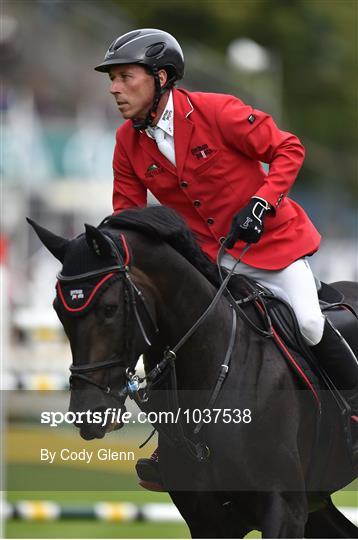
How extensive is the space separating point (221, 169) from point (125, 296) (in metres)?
0.93

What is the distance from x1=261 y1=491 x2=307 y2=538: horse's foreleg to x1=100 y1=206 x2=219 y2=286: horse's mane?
1.00m

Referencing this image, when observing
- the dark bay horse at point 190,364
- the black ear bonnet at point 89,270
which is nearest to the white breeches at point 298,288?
the dark bay horse at point 190,364

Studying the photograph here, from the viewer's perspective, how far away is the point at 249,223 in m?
4.80

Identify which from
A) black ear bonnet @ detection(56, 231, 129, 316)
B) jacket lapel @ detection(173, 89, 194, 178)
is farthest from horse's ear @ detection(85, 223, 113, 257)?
jacket lapel @ detection(173, 89, 194, 178)

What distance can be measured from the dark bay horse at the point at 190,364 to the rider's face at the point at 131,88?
515 millimetres

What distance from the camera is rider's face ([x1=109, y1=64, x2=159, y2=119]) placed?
4.94 m

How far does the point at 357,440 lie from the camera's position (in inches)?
205

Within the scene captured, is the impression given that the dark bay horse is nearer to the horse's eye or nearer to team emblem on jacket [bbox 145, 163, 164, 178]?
the horse's eye

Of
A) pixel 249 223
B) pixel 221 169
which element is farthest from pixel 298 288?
pixel 221 169

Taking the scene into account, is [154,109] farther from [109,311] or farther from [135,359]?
[135,359]

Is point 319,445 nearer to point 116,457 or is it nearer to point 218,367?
point 218,367

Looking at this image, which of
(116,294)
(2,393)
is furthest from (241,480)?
(2,393)

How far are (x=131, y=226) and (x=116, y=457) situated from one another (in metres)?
1.71

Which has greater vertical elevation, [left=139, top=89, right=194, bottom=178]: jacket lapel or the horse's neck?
[left=139, top=89, right=194, bottom=178]: jacket lapel
